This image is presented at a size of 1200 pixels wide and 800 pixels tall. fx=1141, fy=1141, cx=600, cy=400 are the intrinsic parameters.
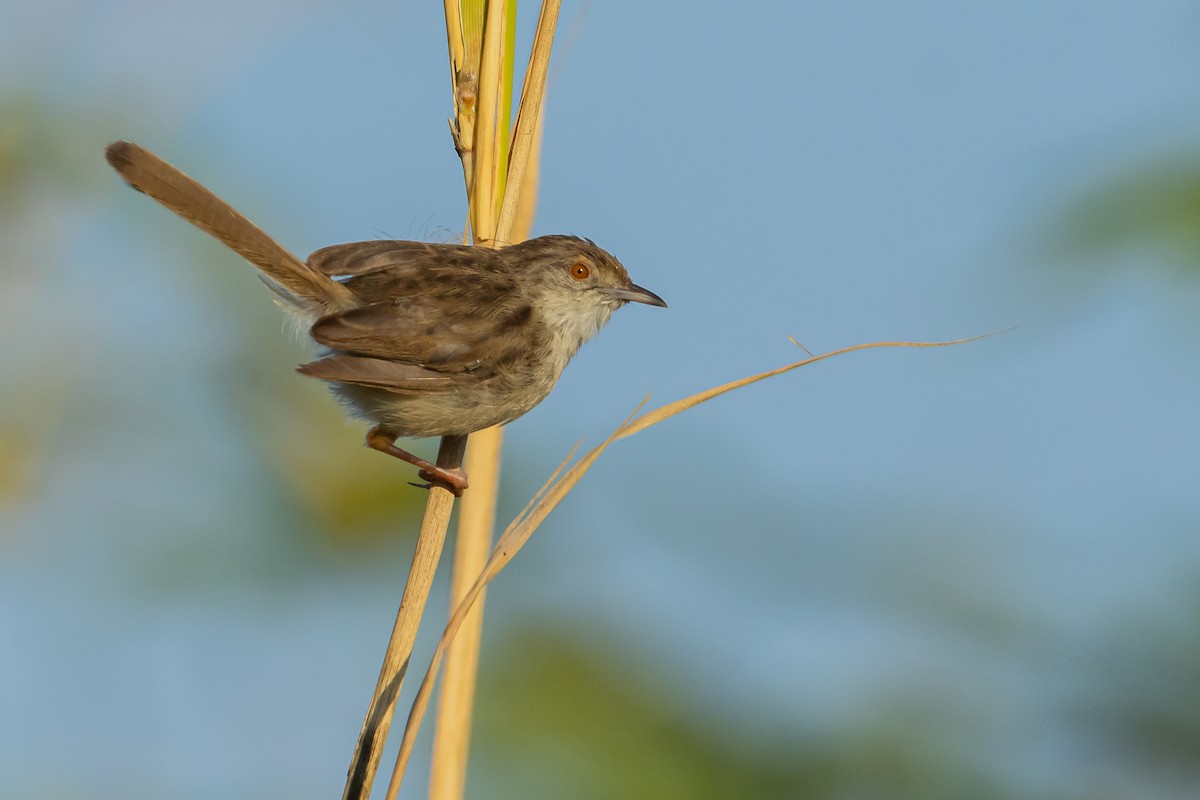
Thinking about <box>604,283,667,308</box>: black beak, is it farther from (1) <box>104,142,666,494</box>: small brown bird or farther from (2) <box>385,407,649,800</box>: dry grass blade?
(2) <box>385,407,649,800</box>: dry grass blade

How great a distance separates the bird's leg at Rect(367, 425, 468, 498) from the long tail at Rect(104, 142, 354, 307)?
0.62 meters

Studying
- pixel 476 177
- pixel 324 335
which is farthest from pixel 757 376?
pixel 324 335

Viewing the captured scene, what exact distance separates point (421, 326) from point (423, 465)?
17.4 inches

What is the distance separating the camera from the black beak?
13.9ft

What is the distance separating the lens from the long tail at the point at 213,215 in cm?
310

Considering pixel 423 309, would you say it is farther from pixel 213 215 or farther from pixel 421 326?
pixel 213 215

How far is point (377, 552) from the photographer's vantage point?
4883mm

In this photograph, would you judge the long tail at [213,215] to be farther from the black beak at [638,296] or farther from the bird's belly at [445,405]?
the black beak at [638,296]

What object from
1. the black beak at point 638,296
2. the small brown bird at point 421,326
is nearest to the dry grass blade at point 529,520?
the small brown bird at point 421,326

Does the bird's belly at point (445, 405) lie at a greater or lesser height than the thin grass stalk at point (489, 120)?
lesser

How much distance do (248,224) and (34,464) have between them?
188 cm

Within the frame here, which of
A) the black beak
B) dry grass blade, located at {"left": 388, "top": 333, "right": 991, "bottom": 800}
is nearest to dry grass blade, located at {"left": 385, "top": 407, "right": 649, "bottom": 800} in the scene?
dry grass blade, located at {"left": 388, "top": 333, "right": 991, "bottom": 800}

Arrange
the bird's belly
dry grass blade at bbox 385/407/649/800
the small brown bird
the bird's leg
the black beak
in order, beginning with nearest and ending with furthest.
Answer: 1. dry grass blade at bbox 385/407/649/800
2. the bird's leg
3. the small brown bird
4. the bird's belly
5. the black beak

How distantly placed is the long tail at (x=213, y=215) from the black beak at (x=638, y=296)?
44.1 inches
